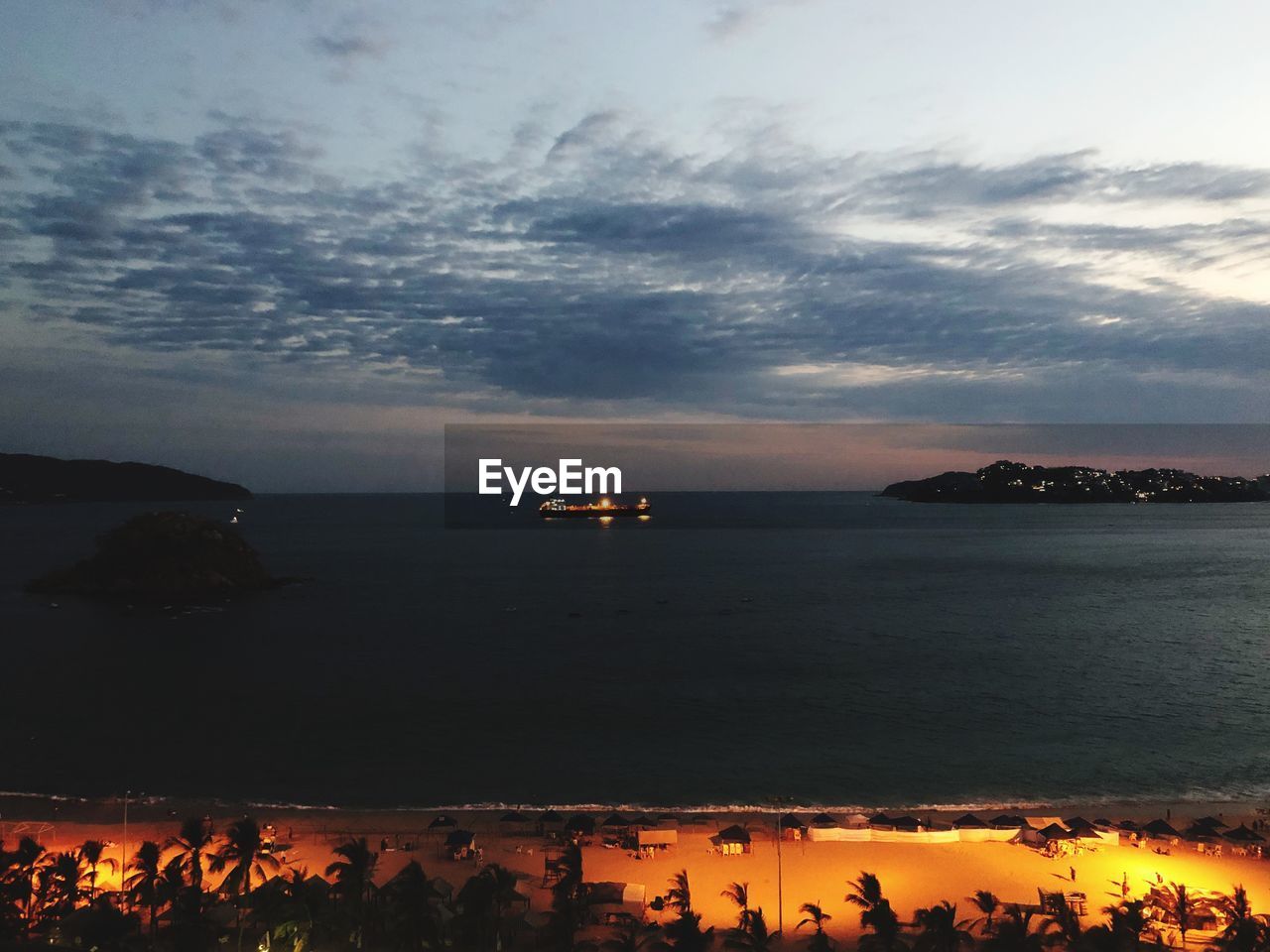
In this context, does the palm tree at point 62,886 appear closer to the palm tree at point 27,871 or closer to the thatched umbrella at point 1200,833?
the palm tree at point 27,871

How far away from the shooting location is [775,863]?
76.9ft

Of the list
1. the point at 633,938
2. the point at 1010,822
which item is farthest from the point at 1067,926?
the point at 633,938

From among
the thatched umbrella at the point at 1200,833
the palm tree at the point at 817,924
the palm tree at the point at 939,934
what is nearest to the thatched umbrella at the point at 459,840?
the palm tree at the point at 817,924

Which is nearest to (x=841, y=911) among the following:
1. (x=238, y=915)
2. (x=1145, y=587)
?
(x=238, y=915)

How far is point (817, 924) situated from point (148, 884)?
15113mm

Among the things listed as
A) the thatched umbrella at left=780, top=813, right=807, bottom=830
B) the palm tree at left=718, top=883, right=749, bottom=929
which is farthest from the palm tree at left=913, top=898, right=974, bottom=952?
the thatched umbrella at left=780, top=813, right=807, bottom=830

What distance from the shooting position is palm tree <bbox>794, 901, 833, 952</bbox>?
17.3m

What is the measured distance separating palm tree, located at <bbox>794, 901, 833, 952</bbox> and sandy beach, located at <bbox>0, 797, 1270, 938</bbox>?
1.11ft

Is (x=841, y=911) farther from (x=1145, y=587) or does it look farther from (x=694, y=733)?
(x=1145, y=587)

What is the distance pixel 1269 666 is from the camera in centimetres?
5153

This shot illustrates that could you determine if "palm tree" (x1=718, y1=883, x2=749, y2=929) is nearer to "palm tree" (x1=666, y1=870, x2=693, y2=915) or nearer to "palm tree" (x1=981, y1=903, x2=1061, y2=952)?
"palm tree" (x1=666, y1=870, x2=693, y2=915)

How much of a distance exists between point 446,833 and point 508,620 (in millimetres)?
45036

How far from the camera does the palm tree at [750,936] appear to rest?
57.5 feet

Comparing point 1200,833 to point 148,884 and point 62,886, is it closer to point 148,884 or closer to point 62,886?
point 148,884
